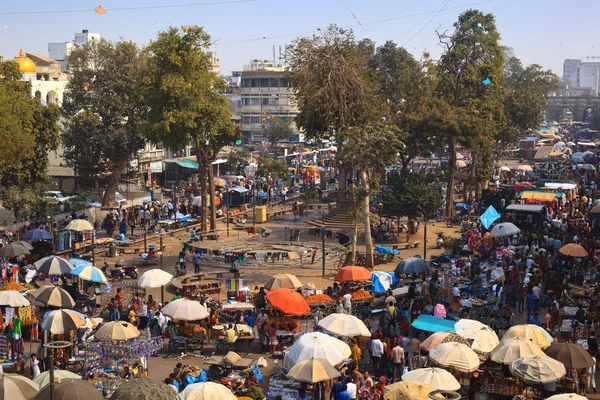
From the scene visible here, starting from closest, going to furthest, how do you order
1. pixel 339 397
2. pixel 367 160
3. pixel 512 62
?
pixel 339 397
pixel 367 160
pixel 512 62

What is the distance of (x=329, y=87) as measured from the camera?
1112 inches

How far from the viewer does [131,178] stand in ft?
152

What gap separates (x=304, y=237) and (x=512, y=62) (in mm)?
92198

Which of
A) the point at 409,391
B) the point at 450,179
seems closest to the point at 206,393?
the point at 409,391

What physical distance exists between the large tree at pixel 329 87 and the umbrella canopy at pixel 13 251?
11.0 meters

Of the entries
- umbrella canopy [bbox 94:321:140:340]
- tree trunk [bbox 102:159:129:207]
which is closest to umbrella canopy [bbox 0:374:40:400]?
umbrella canopy [bbox 94:321:140:340]

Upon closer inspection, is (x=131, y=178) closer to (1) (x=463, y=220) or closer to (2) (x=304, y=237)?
(2) (x=304, y=237)

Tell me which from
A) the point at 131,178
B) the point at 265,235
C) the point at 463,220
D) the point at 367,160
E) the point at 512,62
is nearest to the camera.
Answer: the point at 367,160

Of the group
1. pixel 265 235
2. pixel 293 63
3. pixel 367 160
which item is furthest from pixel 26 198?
pixel 367 160

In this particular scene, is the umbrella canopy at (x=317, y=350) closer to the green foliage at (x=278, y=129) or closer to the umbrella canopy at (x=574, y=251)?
the umbrella canopy at (x=574, y=251)

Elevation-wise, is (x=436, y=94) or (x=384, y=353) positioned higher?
(x=436, y=94)

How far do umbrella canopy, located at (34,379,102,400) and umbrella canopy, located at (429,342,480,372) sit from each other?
6.43 m

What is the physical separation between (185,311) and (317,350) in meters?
4.37

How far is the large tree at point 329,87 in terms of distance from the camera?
28391 mm
